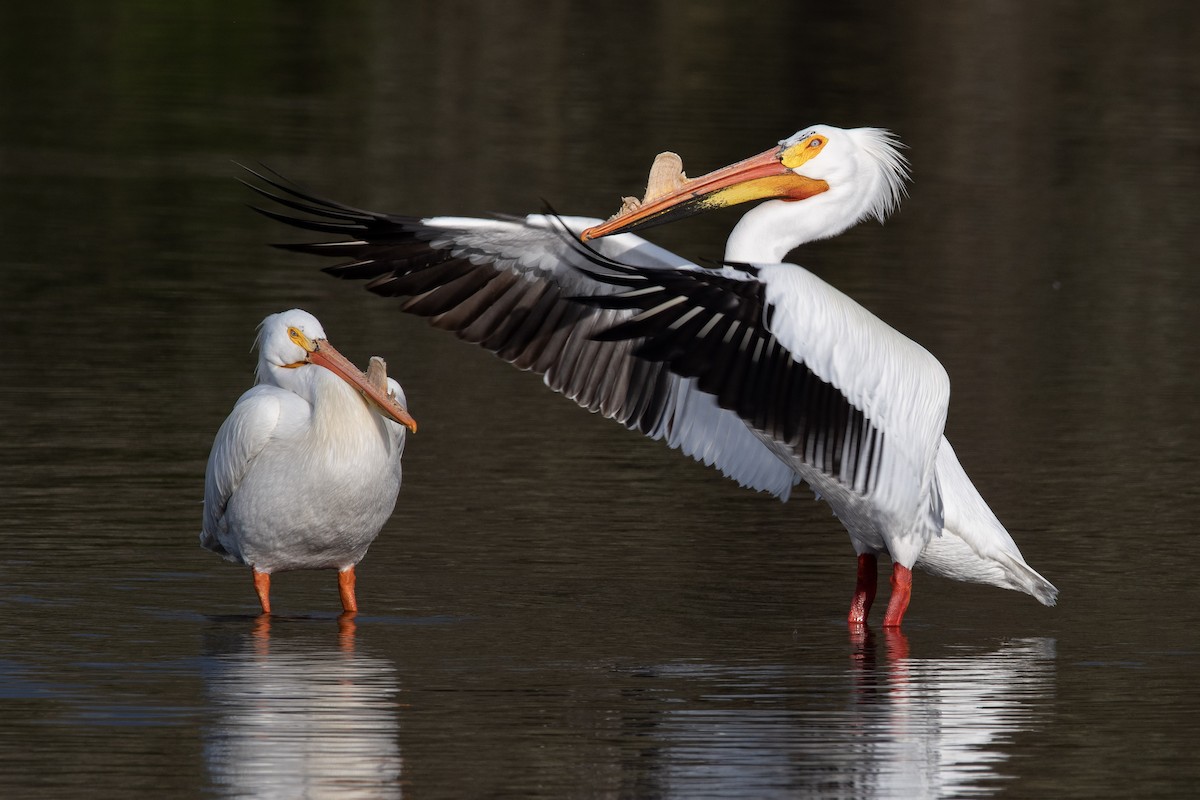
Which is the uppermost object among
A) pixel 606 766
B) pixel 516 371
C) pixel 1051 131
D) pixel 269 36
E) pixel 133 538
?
pixel 269 36

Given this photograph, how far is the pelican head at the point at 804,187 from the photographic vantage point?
7227 millimetres

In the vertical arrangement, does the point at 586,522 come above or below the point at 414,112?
below

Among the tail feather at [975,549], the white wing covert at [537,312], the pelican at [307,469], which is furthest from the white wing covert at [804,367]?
the pelican at [307,469]

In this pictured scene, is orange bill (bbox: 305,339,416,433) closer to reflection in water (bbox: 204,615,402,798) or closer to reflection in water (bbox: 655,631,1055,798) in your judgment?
reflection in water (bbox: 204,615,402,798)

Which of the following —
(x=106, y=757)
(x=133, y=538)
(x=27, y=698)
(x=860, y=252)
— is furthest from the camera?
(x=860, y=252)

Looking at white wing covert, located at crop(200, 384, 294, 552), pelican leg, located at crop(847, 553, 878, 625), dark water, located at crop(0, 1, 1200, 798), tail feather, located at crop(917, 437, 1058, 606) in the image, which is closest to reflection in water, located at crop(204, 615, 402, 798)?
dark water, located at crop(0, 1, 1200, 798)

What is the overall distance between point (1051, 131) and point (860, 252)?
22.9 feet

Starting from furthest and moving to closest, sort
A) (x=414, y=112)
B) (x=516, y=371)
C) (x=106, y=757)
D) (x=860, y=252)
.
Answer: (x=414, y=112) < (x=860, y=252) < (x=516, y=371) < (x=106, y=757)

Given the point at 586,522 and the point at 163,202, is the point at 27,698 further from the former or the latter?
the point at 163,202

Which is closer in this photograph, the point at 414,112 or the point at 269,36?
the point at 414,112

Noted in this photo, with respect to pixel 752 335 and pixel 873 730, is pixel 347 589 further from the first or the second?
pixel 873 730

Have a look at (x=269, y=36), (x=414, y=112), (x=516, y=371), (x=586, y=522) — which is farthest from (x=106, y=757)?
(x=269, y=36)

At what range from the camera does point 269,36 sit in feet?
88.1

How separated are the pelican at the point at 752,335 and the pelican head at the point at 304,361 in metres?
0.29
